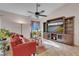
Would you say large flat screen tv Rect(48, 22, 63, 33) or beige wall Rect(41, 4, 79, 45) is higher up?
beige wall Rect(41, 4, 79, 45)

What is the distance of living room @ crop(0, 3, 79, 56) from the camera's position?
218 cm

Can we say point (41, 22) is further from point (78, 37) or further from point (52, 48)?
point (78, 37)

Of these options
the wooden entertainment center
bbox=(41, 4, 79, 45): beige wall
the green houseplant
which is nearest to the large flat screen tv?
the wooden entertainment center

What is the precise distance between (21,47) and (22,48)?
0.03 metres

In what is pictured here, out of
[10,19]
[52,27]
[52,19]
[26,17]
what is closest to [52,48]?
[52,27]

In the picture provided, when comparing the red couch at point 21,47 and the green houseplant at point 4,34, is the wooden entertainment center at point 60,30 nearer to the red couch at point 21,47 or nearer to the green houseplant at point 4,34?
the red couch at point 21,47

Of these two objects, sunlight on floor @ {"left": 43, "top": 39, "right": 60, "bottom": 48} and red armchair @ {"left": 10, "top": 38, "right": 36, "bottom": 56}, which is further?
sunlight on floor @ {"left": 43, "top": 39, "right": 60, "bottom": 48}

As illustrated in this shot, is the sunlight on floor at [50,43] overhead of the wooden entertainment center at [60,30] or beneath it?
beneath

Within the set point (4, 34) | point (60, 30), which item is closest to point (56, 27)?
point (60, 30)

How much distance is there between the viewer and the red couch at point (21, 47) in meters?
2.18

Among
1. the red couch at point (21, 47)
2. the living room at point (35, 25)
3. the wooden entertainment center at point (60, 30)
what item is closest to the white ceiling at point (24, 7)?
the living room at point (35, 25)

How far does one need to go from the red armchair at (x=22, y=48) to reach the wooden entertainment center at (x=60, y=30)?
13.8 inches

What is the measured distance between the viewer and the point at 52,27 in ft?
8.02

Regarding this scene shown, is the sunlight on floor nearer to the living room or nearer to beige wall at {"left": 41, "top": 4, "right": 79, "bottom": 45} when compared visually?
the living room
